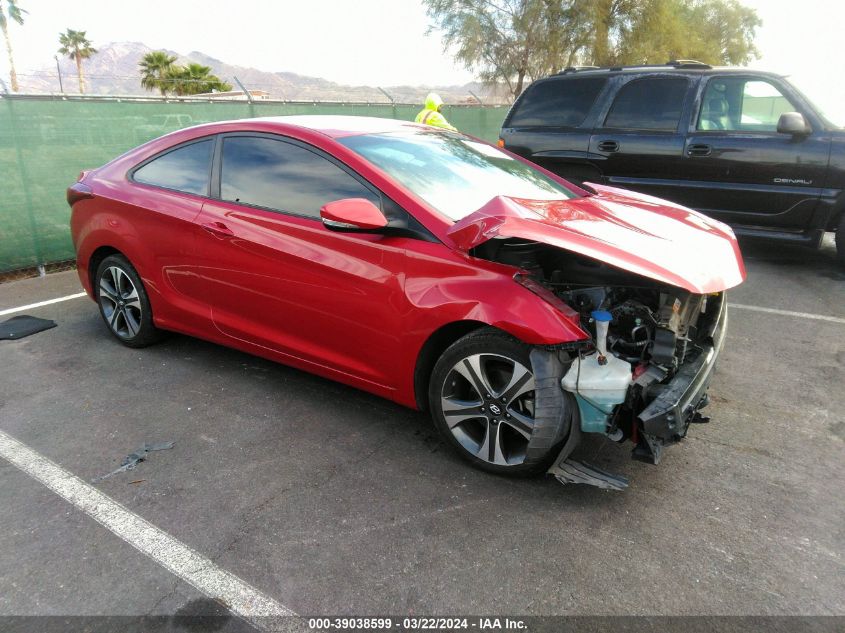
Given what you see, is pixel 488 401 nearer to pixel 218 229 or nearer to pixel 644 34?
pixel 218 229

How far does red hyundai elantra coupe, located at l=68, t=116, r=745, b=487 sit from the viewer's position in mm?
2705

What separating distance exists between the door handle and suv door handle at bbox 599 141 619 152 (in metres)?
4.76

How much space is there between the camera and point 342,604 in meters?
2.23

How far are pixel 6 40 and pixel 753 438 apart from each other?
68888 millimetres

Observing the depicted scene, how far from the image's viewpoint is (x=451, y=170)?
3572 mm

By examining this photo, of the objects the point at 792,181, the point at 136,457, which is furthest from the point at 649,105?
the point at 136,457

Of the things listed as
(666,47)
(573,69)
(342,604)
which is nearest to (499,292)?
(342,604)

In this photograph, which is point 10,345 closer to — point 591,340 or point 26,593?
point 26,593

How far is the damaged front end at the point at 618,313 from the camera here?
2.61 m

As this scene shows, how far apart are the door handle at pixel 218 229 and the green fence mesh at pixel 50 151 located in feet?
13.6

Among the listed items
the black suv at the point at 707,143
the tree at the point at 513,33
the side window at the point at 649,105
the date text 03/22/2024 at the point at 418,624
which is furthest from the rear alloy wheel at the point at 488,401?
the tree at the point at 513,33

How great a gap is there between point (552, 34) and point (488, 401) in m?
29.6

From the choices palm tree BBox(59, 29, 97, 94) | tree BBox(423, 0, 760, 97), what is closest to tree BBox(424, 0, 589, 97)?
tree BBox(423, 0, 760, 97)

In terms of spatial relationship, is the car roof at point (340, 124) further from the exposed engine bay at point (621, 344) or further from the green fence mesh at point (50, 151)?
the green fence mesh at point (50, 151)
